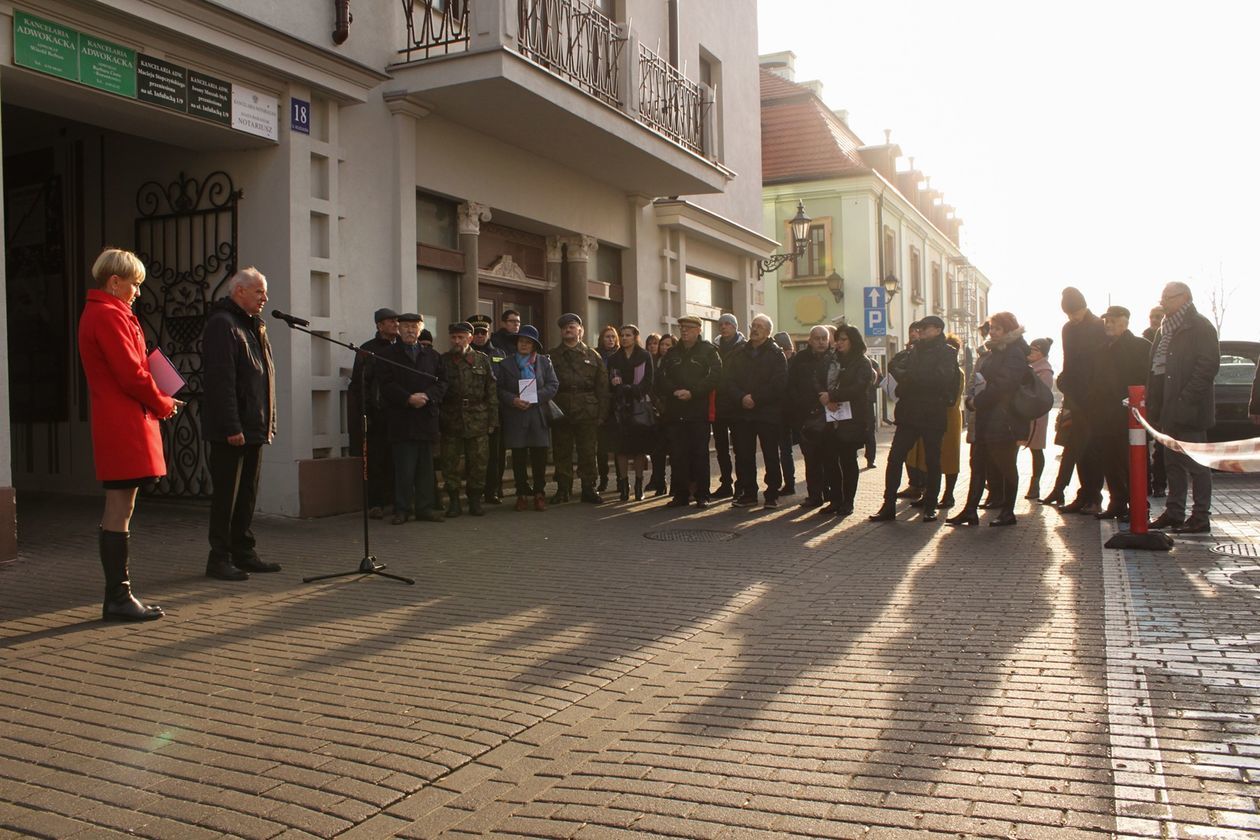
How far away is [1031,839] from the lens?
116 inches

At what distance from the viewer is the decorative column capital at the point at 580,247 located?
15.0 meters

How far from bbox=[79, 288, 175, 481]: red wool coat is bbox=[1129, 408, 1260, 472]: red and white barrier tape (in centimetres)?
616

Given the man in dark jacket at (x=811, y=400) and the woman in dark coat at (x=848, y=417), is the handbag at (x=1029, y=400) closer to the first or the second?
the woman in dark coat at (x=848, y=417)

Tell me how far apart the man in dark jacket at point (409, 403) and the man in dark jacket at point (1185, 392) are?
6.12 m

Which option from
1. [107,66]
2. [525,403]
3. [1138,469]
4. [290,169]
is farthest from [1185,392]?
[107,66]

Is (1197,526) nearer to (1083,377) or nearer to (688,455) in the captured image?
(1083,377)

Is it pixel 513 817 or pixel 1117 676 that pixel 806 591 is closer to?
pixel 1117 676

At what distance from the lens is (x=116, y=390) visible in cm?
571

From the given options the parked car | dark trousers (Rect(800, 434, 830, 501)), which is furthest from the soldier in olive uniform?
the parked car

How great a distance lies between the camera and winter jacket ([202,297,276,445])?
22.8ft

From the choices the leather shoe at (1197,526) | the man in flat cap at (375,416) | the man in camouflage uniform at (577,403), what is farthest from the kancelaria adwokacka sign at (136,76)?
the leather shoe at (1197,526)

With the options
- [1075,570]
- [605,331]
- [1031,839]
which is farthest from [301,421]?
→ [1031,839]

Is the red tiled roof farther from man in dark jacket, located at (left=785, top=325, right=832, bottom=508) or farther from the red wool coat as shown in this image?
the red wool coat

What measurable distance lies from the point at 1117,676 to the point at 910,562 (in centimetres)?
310
